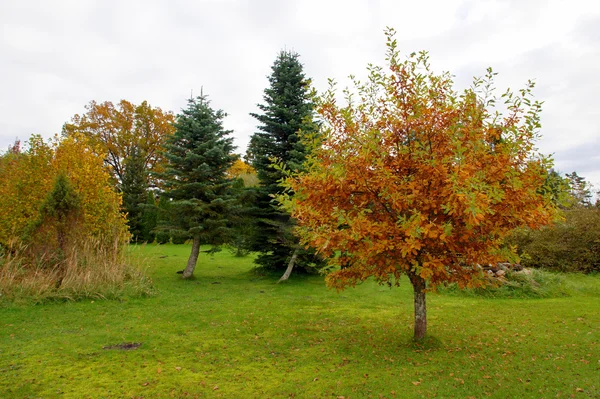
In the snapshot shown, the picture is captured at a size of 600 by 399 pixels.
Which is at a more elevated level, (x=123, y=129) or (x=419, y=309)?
(x=123, y=129)

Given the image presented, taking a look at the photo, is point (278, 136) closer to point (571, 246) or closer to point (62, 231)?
point (62, 231)

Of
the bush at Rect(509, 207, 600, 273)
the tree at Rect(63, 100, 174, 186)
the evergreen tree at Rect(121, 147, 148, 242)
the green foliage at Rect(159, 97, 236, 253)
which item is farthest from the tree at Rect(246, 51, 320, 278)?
the tree at Rect(63, 100, 174, 186)

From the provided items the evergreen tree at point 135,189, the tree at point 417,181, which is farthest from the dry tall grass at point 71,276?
the evergreen tree at point 135,189

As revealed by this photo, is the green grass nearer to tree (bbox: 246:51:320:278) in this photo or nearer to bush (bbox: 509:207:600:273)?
tree (bbox: 246:51:320:278)

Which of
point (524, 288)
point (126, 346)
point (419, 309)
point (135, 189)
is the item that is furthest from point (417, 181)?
point (135, 189)

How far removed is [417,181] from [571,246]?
10819mm

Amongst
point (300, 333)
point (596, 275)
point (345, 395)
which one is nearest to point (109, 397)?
point (345, 395)

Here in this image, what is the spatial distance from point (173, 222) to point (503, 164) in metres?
9.37

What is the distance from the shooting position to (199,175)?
11312 millimetres

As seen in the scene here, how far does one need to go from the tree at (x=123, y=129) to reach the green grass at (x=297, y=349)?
25.1 m

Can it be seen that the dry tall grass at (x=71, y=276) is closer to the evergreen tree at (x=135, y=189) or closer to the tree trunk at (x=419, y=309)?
the tree trunk at (x=419, y=309)

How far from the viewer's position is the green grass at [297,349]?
394 centimetres

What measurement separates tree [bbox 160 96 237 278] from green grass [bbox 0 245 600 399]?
276 centimetres

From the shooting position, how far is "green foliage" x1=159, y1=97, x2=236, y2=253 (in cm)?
1114
